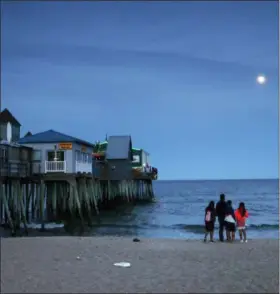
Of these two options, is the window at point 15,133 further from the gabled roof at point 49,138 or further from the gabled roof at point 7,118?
the gabled roof at point 49,138

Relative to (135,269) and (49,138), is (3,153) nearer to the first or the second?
(49,138)

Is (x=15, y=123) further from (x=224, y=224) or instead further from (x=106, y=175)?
(x=224, y=224)

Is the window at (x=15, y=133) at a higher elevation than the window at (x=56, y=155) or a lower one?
higher

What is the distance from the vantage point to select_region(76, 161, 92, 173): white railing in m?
32.3

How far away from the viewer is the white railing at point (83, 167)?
3232 centimetres

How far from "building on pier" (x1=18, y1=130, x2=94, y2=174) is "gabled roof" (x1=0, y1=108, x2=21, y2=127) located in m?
8.19

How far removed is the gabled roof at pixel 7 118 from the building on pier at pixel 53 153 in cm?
819

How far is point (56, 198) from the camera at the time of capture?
37.0 m

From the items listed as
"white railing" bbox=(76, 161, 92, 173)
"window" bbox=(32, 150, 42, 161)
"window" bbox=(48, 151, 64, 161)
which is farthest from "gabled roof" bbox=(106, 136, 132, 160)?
"window" bbox=(32, 150, 42, 161)

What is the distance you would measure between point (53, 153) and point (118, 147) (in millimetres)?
27083

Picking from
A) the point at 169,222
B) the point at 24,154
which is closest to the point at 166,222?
the point at 169,222

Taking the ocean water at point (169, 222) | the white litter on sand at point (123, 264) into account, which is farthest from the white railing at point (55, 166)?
the white litter on sand at point (123, 264)

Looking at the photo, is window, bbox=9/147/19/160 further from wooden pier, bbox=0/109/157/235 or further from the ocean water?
the ocean water

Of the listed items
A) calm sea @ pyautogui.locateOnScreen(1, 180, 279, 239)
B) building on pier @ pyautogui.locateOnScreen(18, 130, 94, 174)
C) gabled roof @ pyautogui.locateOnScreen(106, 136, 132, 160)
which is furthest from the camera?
gabled roof @ pyautogui.locateOnScreen(106, 136, 132, 160)
